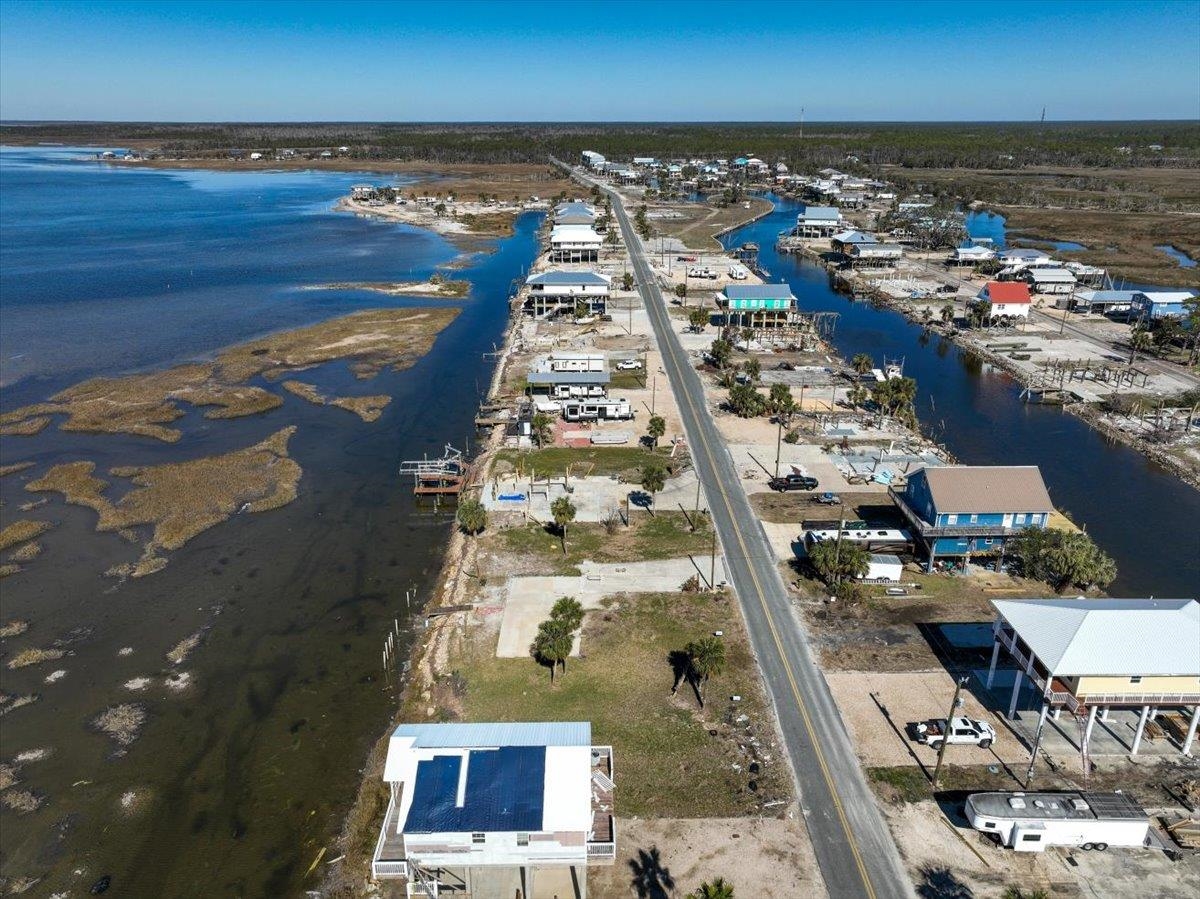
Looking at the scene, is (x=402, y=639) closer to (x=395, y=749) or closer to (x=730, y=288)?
(x=395, y=749)

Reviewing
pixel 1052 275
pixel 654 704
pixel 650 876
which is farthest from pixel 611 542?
pixel 1052 275

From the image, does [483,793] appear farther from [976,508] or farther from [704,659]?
[976,508]

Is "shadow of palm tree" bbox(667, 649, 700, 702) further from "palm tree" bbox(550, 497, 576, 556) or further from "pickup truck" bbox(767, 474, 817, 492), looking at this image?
"pickup truck" bbox(767, 474, 817, 492)

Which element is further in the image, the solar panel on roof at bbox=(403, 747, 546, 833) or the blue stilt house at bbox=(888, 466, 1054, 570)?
the blue stilt house at bbox=(888, 466, 1054, 570)

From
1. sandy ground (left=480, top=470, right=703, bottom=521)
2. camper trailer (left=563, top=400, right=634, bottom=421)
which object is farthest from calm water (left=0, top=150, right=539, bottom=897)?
camper trailer (left=563, top=400, right=634, bottom=421)

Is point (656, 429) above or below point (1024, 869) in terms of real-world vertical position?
above

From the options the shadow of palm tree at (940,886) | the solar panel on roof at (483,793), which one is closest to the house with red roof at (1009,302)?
the shadow of palm tree at (940,886)
